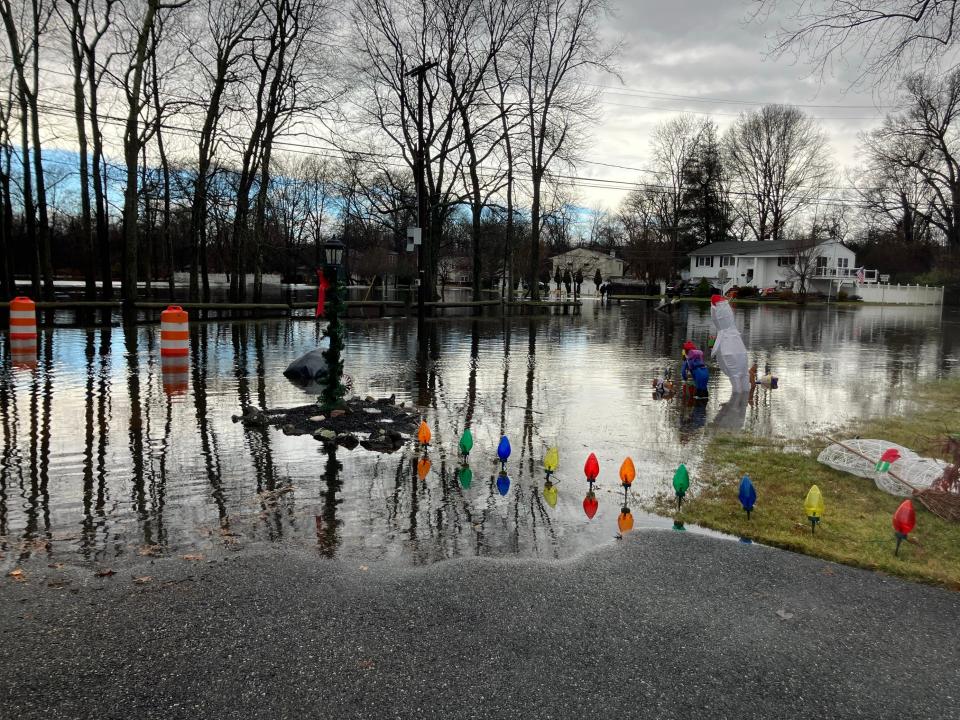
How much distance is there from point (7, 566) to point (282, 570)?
1.77 m

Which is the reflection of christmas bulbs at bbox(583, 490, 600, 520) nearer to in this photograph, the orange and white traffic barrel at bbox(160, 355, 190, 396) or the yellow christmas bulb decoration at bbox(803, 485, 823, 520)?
the yellow christmas bulb decoration at bbox(803, 485, 823, 520)

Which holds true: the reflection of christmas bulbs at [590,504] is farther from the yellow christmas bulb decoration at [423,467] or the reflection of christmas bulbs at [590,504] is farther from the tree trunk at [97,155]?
the tree trunk at [97,155]

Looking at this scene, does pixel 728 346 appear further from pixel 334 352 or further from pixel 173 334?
pixel 173 334

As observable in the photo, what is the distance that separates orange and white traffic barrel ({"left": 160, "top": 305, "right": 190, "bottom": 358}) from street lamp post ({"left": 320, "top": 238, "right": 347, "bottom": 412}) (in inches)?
255

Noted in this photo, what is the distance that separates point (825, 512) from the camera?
612 centimetres

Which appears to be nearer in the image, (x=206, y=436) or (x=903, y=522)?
(x=903, y=522)

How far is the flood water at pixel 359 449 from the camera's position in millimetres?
5477

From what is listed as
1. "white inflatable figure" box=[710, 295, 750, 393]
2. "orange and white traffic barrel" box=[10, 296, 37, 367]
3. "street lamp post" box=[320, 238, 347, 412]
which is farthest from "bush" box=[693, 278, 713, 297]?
"street lamp post" box=[320, 238, 347, 412]

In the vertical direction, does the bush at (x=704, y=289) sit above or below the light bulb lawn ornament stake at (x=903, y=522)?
above

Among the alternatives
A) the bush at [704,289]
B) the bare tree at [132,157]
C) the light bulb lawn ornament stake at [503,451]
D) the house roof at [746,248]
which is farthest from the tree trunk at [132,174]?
the house roof at [746,248]

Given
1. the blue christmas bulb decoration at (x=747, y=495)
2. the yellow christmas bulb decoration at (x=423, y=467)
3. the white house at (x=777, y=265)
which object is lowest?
the yellow christmas bulb decoration at (x=423, y=467)

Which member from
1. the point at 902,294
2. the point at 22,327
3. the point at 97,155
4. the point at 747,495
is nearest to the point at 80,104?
the point at 97,155

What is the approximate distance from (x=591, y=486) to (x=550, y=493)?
44cm

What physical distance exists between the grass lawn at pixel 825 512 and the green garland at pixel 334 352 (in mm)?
4641
